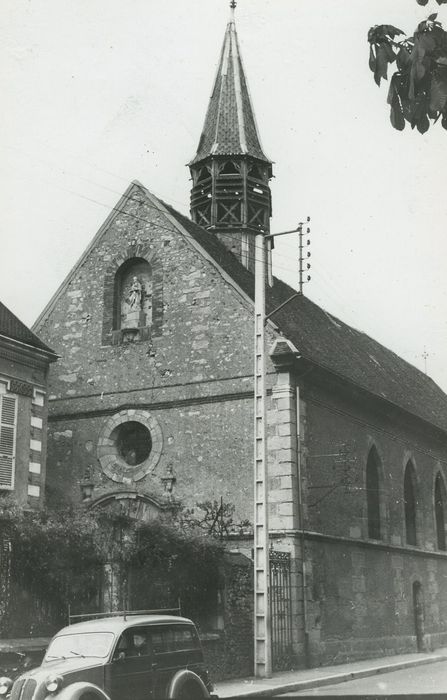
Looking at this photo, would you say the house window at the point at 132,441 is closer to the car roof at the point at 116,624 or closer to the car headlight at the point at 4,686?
the car roof at the point at 116,624

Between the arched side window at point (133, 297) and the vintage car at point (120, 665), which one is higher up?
the arched side window at point (133, 297)

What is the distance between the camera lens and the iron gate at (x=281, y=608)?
17491 mm

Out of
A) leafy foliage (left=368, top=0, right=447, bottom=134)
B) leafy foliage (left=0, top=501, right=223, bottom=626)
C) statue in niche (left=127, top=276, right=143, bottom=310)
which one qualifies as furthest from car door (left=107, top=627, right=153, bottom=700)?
statue in niche (left=127, top=276, right=143, bottom=310)

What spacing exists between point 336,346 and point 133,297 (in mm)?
6369

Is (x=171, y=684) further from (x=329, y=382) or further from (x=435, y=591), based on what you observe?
(x=435, y=591)

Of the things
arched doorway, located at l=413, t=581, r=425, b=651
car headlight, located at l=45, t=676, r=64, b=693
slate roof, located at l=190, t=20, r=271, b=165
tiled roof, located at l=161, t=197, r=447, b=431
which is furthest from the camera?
slate roof, located at l=190, t=20, r=271, b=165

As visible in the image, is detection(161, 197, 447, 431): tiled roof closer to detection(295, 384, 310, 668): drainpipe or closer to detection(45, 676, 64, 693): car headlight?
detection(295, 384, 310, 668): drainpipe

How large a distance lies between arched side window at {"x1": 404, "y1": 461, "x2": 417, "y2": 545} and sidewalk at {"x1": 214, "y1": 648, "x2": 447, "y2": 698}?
4.72m

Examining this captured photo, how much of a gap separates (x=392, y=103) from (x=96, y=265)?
1869 centimetres

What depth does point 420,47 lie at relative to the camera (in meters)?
4.87

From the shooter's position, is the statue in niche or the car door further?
the statue in niche

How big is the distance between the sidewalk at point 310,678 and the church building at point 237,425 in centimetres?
54

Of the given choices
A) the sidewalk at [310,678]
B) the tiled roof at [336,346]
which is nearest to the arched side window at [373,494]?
the tiled roof at [336,346]

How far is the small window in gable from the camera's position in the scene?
73.8 ft
